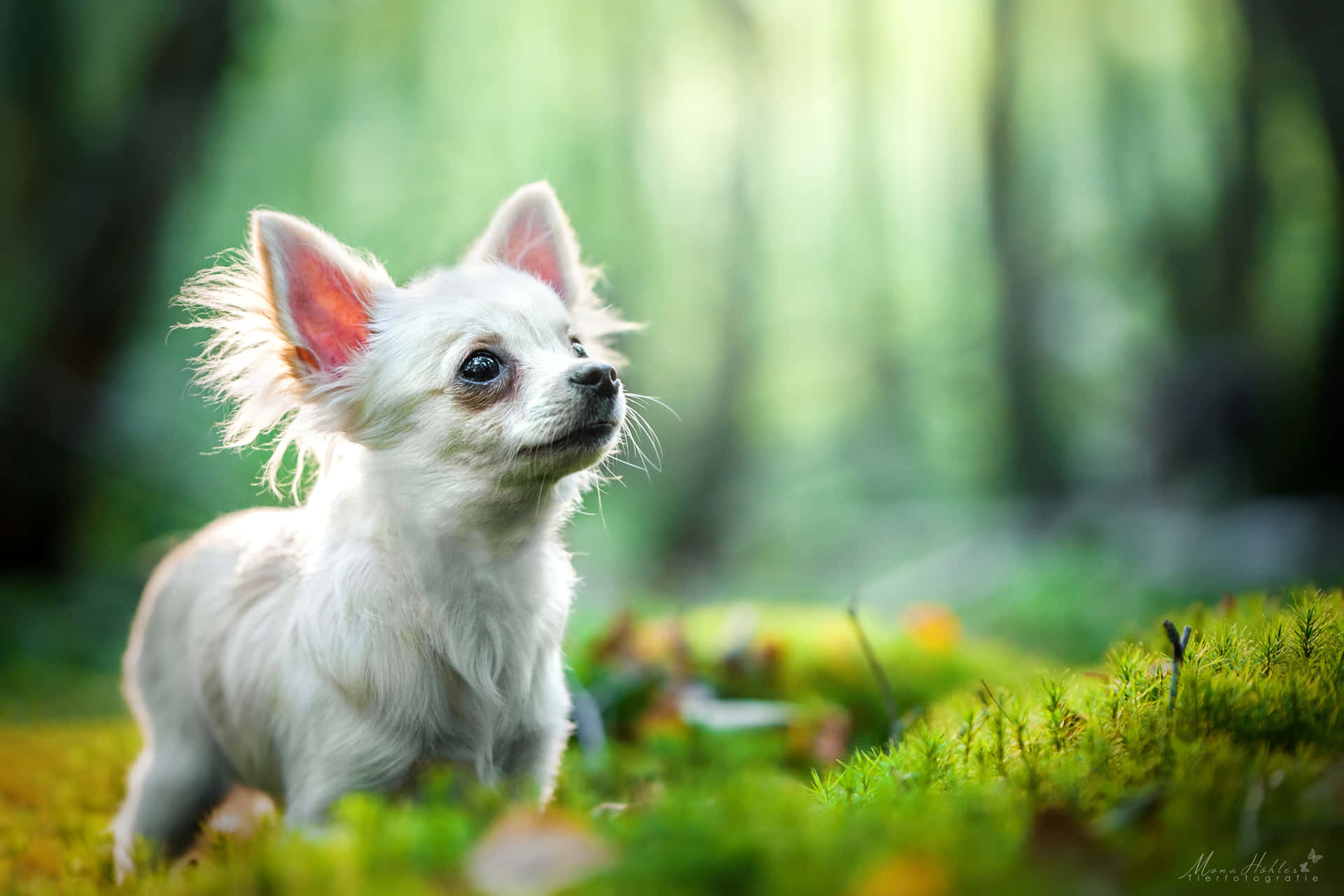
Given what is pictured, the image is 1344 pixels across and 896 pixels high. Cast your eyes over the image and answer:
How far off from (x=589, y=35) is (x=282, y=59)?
11.1ft

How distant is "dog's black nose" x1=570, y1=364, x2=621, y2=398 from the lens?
2.40 metres

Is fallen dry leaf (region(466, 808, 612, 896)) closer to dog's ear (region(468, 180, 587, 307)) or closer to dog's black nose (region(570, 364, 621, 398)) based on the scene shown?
dog's black nose (region(570, 364, 621, 398))

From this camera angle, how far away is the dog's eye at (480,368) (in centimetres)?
250

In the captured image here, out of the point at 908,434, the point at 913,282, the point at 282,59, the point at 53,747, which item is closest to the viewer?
the point at 53,747

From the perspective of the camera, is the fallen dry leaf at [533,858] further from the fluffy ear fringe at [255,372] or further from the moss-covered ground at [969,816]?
the fluffy ear fringe at [255,372]

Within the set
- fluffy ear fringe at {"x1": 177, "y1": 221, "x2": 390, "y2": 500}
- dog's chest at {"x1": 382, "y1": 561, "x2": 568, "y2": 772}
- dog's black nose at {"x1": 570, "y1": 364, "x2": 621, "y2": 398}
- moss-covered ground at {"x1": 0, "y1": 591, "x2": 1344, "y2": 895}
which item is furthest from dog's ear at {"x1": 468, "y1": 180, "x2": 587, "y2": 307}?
moss-covered ground at {"x1": 0, "y1": 591, "x2": 1344, "y2": 895}

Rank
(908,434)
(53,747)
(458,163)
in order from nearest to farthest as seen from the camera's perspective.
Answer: (53,747), (458,163), (908,434)

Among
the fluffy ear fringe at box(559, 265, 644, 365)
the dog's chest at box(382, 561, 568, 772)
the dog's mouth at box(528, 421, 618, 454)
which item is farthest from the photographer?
the fluffy ear fringe at box(559, 265, 644, 365)

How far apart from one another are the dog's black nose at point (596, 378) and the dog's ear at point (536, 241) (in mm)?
692

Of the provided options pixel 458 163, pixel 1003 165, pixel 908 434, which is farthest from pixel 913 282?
pixel 458 163

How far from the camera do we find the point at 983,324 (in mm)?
12539

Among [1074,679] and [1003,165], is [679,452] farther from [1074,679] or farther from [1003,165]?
[1074,679]

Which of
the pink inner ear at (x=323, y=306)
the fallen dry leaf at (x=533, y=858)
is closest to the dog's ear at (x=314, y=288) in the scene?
the pink inner ear at (x=323, y=306)

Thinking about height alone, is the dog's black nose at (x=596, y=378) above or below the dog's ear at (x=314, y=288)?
below
